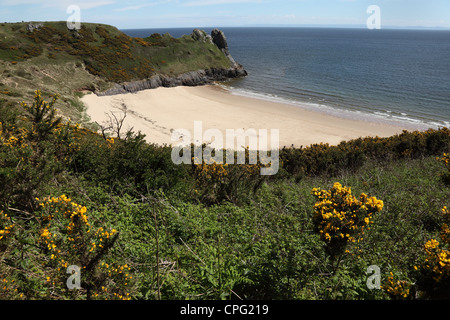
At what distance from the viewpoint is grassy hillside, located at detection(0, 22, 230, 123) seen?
24.2 metres

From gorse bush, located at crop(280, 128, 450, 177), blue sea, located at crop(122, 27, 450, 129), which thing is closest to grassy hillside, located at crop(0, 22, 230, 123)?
blue sea, located at crop(122, 27, 450, 129)

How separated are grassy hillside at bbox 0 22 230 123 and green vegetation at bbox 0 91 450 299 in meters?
15.0

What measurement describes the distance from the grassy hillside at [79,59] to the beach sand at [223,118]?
3.44m

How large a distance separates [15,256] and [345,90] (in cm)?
4112

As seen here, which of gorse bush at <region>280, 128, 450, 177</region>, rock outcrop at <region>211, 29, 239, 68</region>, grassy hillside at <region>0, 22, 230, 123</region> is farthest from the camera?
rock outcrop at <region>211, 29, 239, 68</region>

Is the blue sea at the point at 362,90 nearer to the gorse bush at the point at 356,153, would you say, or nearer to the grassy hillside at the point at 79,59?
the grassy hillside at the point at 79,59

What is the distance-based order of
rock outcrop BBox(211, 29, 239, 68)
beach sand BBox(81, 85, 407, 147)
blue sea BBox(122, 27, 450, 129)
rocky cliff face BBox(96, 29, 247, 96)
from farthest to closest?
rock outcrop BBox(211, 29, 239, 68), rocky cliff face BBox(96, 29, 247, 96), blue sea BBox(122, 27, 450, 129), beach sand BBox(81, 85, 407, 147)

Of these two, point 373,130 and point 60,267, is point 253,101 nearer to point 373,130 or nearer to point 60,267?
point 373,130

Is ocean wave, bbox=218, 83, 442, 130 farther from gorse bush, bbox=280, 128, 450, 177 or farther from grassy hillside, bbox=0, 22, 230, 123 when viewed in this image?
grassy hillside, bbox=0, 22, 230, 123

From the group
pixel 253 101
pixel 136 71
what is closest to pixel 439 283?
pixel 253 101

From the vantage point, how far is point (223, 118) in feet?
84.9

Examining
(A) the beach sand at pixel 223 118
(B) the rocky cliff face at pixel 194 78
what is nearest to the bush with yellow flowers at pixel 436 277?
(A) the beach sand at pixel 223 118

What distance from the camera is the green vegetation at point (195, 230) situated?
11.5 feet
